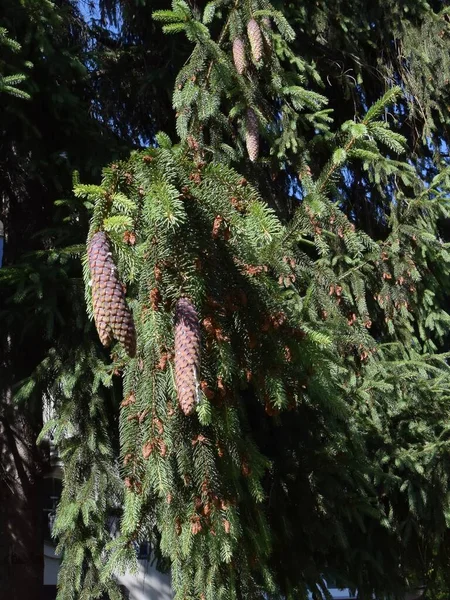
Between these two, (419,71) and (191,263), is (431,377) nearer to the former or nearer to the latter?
(419,71)

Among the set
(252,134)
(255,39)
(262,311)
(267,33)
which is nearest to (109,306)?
(262,311)

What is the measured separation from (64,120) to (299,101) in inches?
55.9

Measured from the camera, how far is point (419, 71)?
216 inches

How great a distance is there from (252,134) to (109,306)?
7.71ft

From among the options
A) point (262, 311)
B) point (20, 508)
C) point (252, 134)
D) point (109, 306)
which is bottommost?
point (20, 508)

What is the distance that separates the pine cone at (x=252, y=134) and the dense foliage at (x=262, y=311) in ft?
0.04

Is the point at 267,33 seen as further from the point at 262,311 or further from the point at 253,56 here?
the point at 262,311

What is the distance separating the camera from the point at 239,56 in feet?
13.0

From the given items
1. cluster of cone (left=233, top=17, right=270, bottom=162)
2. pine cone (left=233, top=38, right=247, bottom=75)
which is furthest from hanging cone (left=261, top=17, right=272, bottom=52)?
pine cone (left=233, top=38, right=247, bottom=75)

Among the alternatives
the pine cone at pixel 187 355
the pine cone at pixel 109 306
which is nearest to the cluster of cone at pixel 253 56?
the pine cone at pixel 187 355

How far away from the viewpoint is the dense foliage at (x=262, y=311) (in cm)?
215

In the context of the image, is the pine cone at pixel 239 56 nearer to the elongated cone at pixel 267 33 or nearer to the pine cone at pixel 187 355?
the elongated cone at pixel 267 33

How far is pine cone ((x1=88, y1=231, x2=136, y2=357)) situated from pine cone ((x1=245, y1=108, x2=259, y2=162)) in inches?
79.7

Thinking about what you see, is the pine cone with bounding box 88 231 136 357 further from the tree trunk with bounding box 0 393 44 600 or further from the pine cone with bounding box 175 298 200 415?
the tree trunk with bounding box 0 393 44 600
